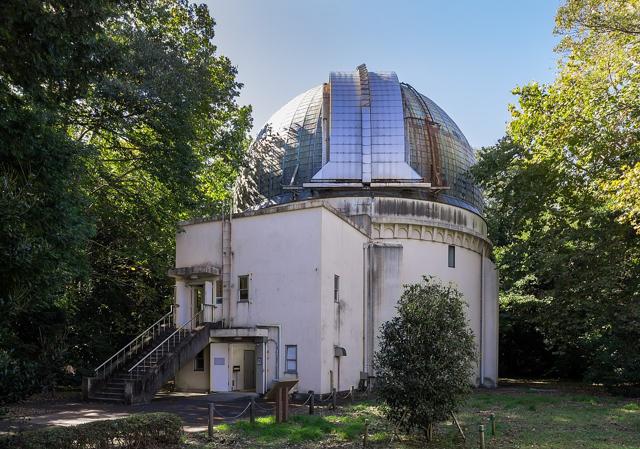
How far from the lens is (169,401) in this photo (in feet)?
74.9

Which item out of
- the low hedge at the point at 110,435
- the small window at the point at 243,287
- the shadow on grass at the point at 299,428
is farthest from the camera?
the small window at the point at 243,287

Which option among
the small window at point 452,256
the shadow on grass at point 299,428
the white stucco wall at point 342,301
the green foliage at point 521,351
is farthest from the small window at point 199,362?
the green foliage at point 521,351

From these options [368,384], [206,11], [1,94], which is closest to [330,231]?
[368,384]

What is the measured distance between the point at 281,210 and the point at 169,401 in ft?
28.6

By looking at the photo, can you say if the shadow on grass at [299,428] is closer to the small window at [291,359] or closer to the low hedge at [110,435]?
the low hedge at [110,435]

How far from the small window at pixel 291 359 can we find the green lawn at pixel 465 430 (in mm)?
3739

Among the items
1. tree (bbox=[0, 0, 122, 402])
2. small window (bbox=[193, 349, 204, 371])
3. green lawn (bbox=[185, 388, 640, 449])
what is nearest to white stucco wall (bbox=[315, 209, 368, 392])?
green lawn (bbox=[185, 388, 640, 449])

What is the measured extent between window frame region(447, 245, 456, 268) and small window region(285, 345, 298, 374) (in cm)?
1230

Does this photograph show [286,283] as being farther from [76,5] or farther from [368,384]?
[76,5]

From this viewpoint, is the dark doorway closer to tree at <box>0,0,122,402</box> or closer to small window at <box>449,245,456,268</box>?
small window at <box>449,245,456,268</box>

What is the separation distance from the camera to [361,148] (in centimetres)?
3188

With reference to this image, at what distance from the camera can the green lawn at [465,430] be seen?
1412 cm

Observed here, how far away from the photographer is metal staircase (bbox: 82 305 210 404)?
71.8 feet

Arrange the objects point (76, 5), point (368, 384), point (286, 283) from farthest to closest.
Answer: point (368, 384)
point (286, 283)
point (76, 5)
